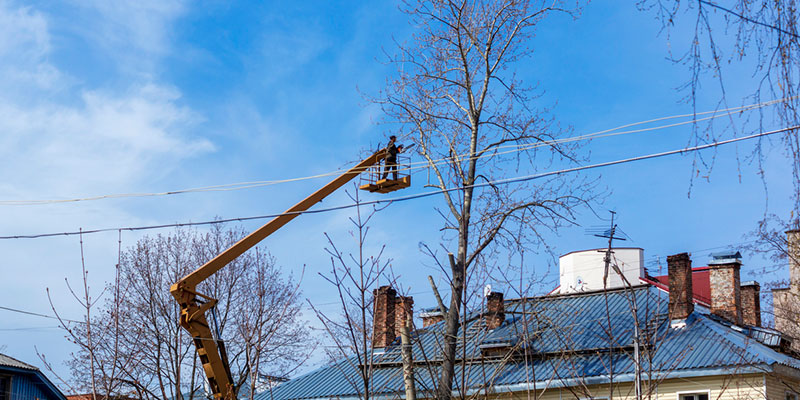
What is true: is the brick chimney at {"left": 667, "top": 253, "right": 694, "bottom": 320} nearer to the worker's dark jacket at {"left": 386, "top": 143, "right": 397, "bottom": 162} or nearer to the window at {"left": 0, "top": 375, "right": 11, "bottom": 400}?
the worker's dark jacket at {"left": 386, "top": 143, "right": 397, "bottom": 162}

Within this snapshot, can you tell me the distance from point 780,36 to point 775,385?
18.5 meters

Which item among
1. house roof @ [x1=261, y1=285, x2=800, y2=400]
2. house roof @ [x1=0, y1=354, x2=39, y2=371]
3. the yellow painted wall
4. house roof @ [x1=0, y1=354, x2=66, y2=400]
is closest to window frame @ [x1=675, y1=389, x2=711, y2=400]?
the yellow painted wall

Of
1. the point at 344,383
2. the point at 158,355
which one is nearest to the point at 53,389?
the point at 158,355

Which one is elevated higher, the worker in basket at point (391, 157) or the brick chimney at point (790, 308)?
the worker in basket at point (391, 157)

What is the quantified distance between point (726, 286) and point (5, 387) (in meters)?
25.4

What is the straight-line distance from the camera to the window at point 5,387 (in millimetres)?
30153

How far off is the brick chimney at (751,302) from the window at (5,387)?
26.1m

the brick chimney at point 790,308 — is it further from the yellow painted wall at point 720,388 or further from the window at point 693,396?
the window at point 693,396

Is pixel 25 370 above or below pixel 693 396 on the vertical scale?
above

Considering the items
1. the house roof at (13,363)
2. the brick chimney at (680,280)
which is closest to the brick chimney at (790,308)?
the brick chimney at (680,280)

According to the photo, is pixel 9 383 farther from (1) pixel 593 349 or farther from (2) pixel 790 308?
(2) pixel 790 308

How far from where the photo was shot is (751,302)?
2794 cm

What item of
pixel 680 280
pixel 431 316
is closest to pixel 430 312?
pixel 431 316

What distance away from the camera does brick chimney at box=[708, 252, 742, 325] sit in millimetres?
25000
